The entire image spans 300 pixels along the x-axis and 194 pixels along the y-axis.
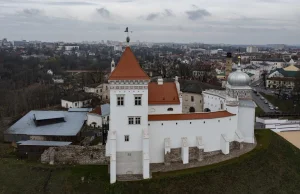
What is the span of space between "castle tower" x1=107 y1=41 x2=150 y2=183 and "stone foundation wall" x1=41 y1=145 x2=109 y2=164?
106 inches

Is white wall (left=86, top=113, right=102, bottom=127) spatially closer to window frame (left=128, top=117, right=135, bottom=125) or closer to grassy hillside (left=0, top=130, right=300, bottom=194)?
grassy hillside (left=0, top=130, right=300, bottom=194)

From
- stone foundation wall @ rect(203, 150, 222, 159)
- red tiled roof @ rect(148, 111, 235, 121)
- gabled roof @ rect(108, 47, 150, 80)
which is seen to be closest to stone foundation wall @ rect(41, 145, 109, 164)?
red tiled roof @ rect(148, 111, 235, 121)

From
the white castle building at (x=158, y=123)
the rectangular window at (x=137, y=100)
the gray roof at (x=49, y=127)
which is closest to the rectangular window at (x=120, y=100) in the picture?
the white castle building at (x=158, y=123)

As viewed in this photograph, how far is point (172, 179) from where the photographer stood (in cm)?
2605

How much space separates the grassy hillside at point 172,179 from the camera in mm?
25766

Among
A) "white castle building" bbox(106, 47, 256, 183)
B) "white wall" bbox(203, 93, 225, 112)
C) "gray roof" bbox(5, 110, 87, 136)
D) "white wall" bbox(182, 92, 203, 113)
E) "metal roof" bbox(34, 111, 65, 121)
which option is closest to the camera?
"white castle building" bbox(106, 47, 256, 183)

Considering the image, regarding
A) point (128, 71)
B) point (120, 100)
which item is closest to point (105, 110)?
point (120, 100)

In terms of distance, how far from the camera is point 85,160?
2928cm

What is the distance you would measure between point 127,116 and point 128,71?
3.48 m

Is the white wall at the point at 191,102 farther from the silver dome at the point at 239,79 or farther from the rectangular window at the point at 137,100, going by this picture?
the rectangular window at the point at 137,100

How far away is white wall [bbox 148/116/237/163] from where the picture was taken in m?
28.7

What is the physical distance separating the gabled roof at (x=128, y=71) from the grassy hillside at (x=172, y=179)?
769cm

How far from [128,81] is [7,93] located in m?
39.1

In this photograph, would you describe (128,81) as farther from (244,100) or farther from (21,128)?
(21,128)
